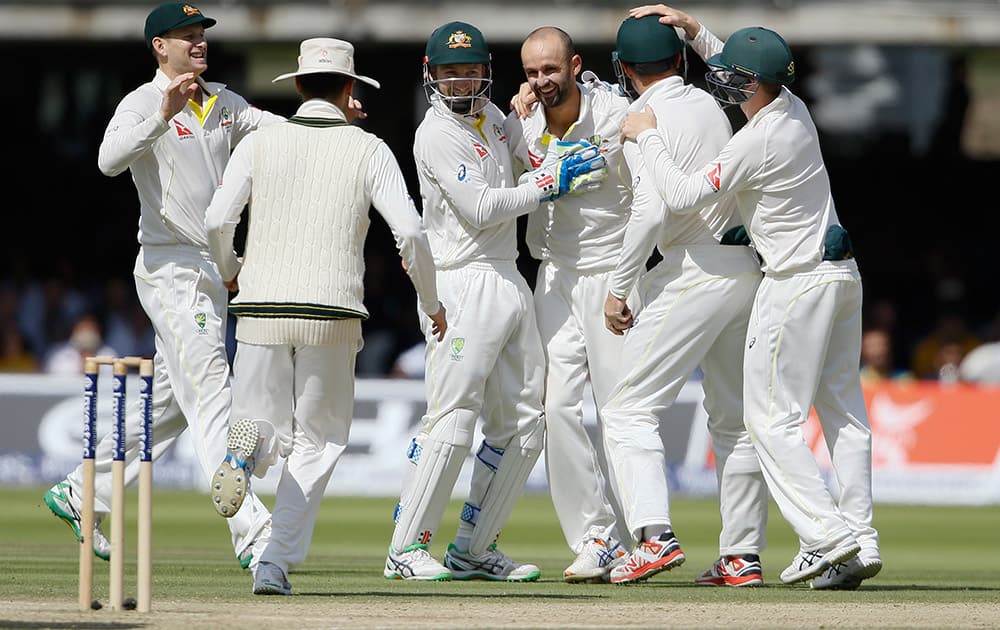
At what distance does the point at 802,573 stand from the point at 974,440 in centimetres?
750

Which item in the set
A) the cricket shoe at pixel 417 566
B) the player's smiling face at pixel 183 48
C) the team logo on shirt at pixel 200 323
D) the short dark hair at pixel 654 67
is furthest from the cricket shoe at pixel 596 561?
the player's smiling face at pixel 183 48

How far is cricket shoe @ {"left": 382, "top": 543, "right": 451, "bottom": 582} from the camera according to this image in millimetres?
6789

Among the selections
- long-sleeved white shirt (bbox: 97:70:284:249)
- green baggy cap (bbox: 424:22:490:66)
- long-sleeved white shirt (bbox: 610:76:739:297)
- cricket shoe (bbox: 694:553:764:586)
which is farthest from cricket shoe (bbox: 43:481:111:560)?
cricket shoe (bbox: 694:553:764:586)

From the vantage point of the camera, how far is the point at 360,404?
13.4 metres

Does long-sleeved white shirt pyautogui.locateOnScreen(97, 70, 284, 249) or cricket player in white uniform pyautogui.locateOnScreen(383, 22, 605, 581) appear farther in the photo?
long-sleeved white shirt pyautogui.locateOnScreen(97, 70, 284, 249)

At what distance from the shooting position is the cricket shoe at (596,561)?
684 centimetres

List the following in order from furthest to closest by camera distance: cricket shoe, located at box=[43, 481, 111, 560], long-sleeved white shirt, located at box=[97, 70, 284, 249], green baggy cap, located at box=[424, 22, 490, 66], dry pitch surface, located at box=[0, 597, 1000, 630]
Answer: cricket shoe, located at box=[43, 481, 111, 560] < long-sleeved white shirt, located at box=[97, 70, 284, 249] < green baggy cap, located at box=[424, 22, 490, 66] < dry pitch surface, located at box=[0, 597, 1000, 630]

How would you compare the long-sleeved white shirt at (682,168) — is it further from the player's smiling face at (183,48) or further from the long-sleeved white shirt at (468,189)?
the player's smiling face at (183,48)

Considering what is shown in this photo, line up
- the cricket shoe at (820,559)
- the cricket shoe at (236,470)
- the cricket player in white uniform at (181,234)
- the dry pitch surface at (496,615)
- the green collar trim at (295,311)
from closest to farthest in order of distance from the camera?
1. the dry pitch surface at (496,615)
2. the cricket shoe at (236,470)
3. the green collar trim at (295,311)
4. the cricket shoe at (820,559)
5. the cricket player in white uniform at (181,234)

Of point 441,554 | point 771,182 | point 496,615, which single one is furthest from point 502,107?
point 496,615

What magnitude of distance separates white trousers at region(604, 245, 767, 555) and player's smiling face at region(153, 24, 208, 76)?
2.20m

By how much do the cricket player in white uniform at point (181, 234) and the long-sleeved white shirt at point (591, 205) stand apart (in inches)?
52.4

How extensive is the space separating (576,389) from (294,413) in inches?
56.7

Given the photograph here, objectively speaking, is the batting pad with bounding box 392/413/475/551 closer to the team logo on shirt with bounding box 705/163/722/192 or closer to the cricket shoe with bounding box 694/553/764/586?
the cricket shoe with bounding box 694/553/764/586
